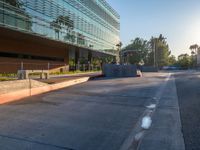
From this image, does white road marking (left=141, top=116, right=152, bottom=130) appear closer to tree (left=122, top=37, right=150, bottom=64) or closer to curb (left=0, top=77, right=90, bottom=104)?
curb (left=0, top=77, right=90, bottom=104)

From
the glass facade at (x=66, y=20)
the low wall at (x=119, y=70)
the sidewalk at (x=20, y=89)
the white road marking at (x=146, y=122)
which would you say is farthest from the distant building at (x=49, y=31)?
the white road marking at (x=146, y=122)

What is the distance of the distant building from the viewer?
23.8 metres

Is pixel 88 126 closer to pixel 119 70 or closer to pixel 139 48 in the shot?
pixel 119 70

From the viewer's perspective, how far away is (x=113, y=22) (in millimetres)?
59750

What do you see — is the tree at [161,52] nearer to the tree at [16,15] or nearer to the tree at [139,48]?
the tree at [139,48]

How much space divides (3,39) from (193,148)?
80.1 ft

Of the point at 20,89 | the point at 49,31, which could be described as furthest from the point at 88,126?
the point at 49,31

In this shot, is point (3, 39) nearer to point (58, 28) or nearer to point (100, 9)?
point (58, 28)

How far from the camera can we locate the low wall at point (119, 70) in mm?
32188

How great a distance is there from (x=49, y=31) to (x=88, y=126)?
2281 cm

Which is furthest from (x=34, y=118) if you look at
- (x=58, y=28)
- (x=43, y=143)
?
(x=58, y=28)

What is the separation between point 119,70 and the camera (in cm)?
3250

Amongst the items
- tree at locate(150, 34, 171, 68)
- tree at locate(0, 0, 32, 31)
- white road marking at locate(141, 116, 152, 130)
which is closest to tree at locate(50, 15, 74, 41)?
tree at locate(0, 0, 32, 31)

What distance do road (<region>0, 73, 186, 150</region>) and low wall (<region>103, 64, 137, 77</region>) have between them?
21.0 m
